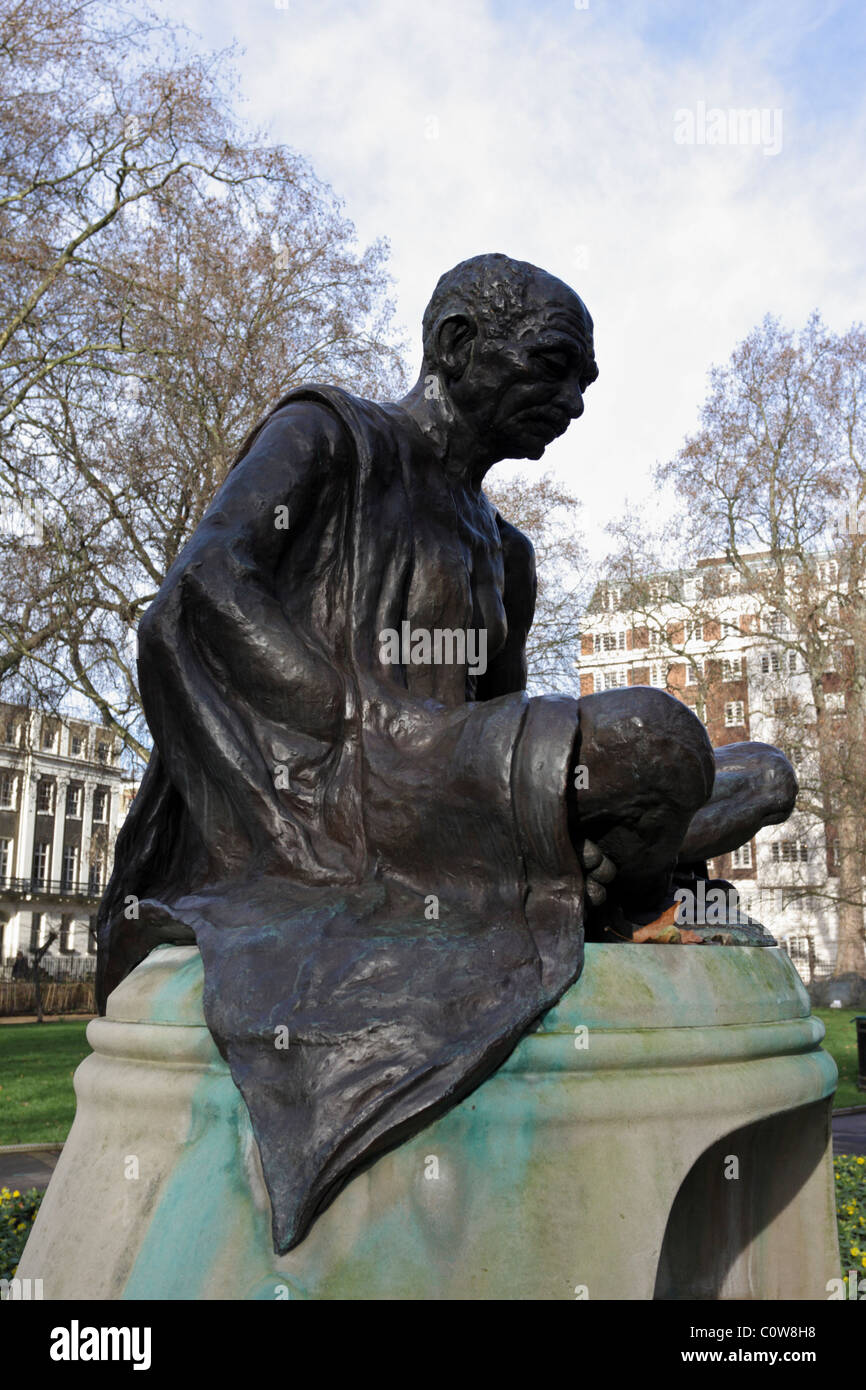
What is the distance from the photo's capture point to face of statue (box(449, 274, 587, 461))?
114 inches

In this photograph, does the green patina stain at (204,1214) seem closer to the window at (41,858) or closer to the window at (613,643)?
the window at (613,643)

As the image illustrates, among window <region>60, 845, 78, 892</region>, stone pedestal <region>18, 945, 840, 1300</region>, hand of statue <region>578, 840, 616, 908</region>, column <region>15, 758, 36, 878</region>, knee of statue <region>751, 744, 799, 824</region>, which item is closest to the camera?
stone pedestal <region>18, 945, 840, 1300</region>

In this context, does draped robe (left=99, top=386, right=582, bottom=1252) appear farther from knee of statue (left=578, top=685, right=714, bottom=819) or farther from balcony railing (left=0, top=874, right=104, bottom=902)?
balcony railing (left=0, top=874, right=104, bottom=902)

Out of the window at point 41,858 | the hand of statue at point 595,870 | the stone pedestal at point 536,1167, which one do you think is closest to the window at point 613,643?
the stone pedestal at point 536,1167

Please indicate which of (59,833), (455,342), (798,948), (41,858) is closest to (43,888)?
(41,858)

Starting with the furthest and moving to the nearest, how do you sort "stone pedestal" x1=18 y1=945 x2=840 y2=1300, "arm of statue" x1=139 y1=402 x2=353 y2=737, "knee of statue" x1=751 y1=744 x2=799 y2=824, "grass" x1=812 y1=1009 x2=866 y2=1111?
"grass" x1=812 y1=1009 x2=866 y2=1111 → "knee of statue" x1=751 y1=744 x2=799 y2=824 → "arm of statue" x1=139 y1=402 x2=353 y2=737 → "stone pedestal" x1=18 y1=945 x2=840 y2=1300

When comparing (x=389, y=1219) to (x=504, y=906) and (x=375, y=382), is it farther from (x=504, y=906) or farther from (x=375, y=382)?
(x=375, y=382)

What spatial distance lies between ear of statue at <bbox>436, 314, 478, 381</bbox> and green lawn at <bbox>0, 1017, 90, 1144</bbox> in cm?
473

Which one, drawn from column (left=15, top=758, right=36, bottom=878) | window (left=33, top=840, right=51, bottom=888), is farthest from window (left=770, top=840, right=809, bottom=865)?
window (left=33, top=840, right=51, bottom=888)

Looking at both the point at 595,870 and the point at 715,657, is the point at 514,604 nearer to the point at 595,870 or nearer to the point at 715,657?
the point at 595,870

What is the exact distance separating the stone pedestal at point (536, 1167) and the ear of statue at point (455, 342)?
5.09ft

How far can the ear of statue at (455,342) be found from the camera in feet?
9.77

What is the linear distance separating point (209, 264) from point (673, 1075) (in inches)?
534
